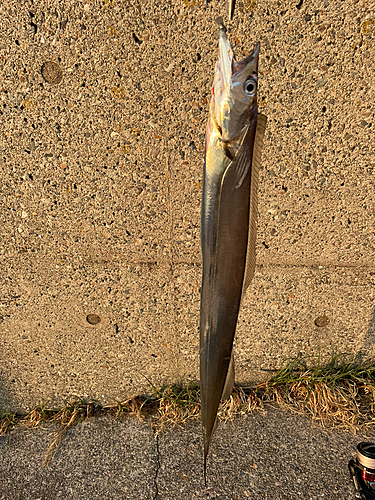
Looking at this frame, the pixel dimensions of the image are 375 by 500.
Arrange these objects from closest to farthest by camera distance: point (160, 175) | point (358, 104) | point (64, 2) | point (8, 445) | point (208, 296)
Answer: point (208, 296), point (64, 2), point (358, 104), point (160, 175), point (8, 445)

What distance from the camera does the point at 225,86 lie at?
2.93 ft

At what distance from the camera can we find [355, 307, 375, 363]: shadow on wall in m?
2.54

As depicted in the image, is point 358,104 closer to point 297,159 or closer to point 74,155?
point 297,159

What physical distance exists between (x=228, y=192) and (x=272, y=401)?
2238mm

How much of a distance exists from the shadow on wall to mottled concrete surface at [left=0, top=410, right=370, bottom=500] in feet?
1.84

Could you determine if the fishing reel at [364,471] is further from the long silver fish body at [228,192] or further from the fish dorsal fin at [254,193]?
the fish dorsal fin at [254,193]

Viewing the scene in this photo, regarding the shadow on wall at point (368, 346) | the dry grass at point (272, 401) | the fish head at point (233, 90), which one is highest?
the fish head at point (233, 90)

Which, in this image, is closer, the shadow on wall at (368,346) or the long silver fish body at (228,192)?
the long silver fish body at (228,192)

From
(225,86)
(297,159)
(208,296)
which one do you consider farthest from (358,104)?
(208,296)

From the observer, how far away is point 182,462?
2.29 metres

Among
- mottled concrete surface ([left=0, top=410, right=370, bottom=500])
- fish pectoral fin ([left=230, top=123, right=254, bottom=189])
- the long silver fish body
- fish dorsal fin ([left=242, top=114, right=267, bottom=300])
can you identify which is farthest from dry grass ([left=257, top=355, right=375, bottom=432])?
fish pectoral fin ([left=230, top=123, right=254, bottom=189])

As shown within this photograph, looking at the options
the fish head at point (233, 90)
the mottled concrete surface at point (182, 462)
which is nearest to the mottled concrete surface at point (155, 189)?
the mottled concrete surface at point (182, 462)

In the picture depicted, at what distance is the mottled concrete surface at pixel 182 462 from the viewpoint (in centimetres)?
212

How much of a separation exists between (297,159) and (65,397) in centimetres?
247
